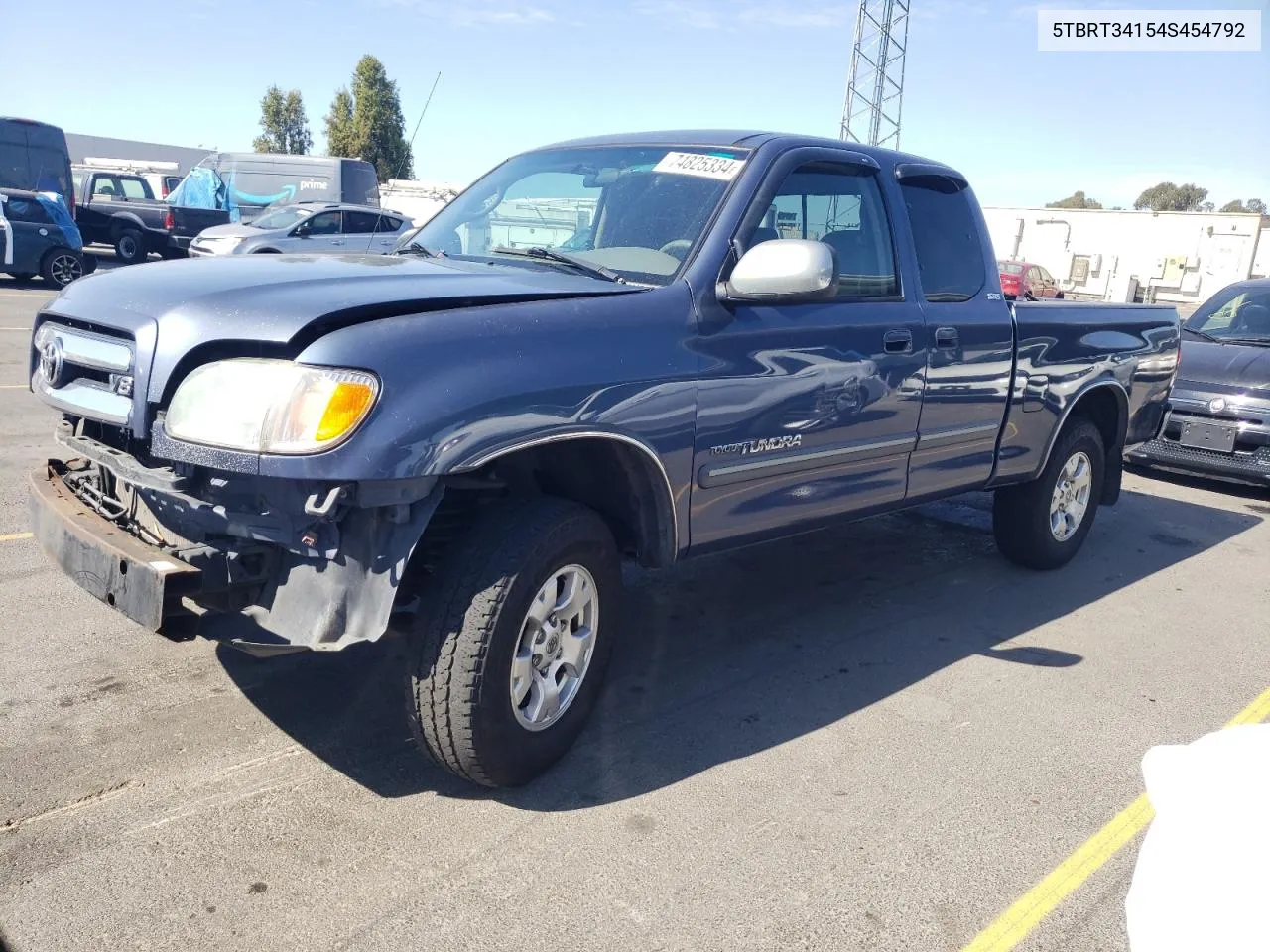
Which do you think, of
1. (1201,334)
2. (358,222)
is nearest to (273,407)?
(1201,334)

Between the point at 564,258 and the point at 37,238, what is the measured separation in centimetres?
1589

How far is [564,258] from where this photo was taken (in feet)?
12.5

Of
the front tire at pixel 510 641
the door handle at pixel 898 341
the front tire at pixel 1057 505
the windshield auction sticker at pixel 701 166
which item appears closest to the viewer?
the front tire at pixel 510 641

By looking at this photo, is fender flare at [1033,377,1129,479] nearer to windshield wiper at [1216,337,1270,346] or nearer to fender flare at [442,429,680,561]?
fender flare at [442,429,680,561]

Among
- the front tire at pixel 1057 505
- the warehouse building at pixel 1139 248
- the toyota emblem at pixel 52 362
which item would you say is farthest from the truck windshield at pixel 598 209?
the warehouse building at pixel 1139 248

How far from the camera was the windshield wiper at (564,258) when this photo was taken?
367cm

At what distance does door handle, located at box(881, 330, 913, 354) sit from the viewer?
Result: 432 cm

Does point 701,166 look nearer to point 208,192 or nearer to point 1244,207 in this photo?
point 208,192

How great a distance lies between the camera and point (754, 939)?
2.70m

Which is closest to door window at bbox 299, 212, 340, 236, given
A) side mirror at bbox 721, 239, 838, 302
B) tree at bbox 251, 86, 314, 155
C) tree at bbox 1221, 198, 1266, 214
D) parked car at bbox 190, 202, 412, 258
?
parked car at bbox 190, 202, 412, 258

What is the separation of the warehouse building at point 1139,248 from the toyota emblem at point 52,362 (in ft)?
119

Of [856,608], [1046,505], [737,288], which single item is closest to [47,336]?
[737,288]

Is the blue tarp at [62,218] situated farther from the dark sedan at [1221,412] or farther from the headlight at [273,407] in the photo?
the headlight at [273,407]

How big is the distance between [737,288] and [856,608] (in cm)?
212
